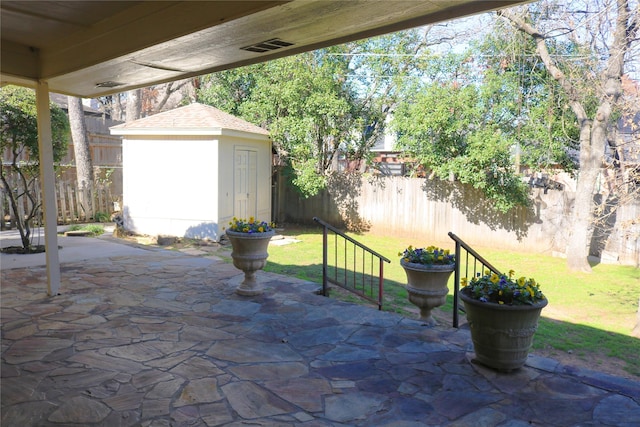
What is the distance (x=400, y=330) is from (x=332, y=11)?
3.05 meters

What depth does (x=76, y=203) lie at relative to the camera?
12.7m

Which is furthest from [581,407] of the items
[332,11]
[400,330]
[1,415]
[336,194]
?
[336,194]

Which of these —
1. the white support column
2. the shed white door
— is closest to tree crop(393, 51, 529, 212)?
the shed white door

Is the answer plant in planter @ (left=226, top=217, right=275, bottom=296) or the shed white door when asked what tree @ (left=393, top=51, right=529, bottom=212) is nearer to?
the shed white door

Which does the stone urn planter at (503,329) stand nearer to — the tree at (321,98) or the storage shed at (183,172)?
the storage shed at (183,172)

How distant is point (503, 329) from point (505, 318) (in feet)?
0.34

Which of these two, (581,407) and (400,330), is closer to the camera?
(581,407)

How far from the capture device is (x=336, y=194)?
1420 centimetres

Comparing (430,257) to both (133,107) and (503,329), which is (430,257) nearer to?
(503,329)

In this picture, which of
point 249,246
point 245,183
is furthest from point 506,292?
point 245,183

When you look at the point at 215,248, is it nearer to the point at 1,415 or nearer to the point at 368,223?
the point at 368,223

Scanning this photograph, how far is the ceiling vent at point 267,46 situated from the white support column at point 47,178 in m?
2.92

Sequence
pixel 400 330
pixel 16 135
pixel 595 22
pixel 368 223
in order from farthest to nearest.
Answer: pixel 368 223
pixel 595 22
pixel 16 135
pixel 400 330

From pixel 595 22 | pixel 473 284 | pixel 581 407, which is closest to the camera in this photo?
pixel 581 407
